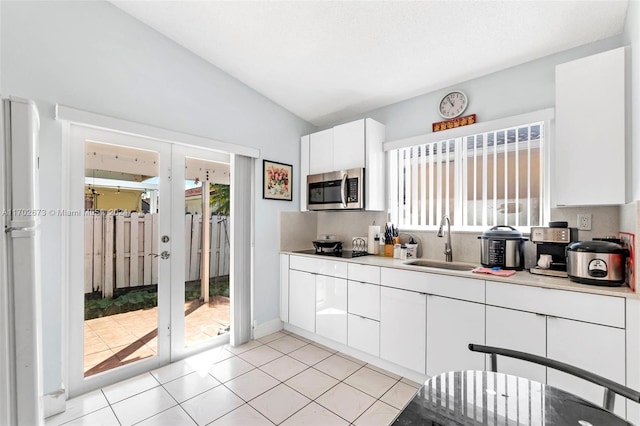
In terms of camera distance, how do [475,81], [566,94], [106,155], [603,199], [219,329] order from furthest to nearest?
[219,329]
[475,81]
[106,155]
[566,94]
[603,199]

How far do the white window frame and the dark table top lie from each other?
178 centimetres

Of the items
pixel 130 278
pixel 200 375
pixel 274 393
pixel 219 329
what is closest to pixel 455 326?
pixel 274 393

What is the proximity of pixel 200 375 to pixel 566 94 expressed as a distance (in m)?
3.47

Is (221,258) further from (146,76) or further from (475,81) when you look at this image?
(475,81)

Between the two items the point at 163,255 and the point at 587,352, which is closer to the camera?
the point at 587,352

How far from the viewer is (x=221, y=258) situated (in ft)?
9.95

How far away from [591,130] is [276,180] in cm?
275

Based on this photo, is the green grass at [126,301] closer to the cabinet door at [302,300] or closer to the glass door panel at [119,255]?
the glass door panel at [119,255]

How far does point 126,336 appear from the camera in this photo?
2434 millimetres

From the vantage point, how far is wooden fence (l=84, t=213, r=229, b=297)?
7.38 feet

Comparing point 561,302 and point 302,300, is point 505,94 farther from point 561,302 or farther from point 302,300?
point 302,300

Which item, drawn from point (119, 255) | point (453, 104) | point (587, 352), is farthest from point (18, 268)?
point (453, 104)

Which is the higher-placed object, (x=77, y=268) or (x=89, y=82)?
(x=89, y=82)

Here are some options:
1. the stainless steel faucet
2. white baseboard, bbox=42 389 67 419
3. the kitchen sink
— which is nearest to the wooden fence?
white baseboard, bbox=42 389 67 419
